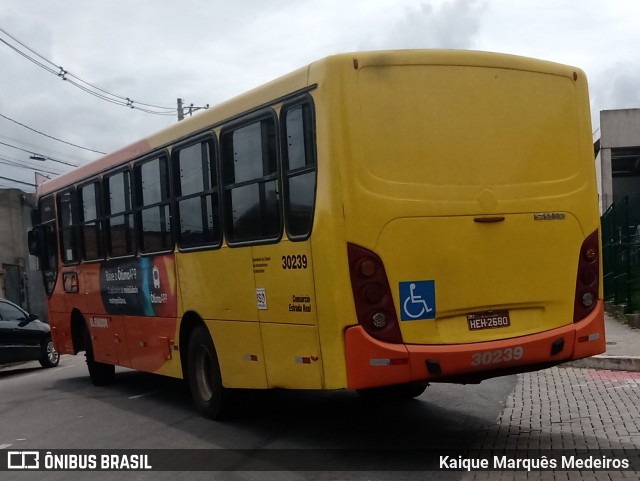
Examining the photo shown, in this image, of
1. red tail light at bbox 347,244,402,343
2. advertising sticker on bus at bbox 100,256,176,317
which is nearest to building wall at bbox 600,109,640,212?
advertising sticker on bus at bbox 100,256,176,317

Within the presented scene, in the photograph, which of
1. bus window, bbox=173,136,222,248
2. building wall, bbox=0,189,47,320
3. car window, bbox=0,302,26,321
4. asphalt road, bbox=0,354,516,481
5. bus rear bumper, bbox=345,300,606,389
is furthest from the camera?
building wall, bbox=0,189,47,320

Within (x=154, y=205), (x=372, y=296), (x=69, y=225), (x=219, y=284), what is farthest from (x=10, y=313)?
(x=372, y=296)

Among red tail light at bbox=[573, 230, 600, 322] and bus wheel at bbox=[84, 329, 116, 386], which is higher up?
red tail light at bbox=[573, 230, 600, 322]

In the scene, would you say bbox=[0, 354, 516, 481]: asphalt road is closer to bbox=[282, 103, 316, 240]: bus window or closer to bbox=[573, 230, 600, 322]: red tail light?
bbox=[573, 230, 600, 322]: red tail light

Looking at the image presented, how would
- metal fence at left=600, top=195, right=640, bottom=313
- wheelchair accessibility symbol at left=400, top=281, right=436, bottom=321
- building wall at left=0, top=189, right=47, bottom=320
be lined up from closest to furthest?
wheelchair accessibility symbol at left=400, top=281, right=436, bottom=321 < metal fence at left=600, top=195, right=640, bottom=313 < building wall at left=0, top=189, right=47, bottom=320

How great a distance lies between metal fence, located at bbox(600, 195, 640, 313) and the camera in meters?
16.2

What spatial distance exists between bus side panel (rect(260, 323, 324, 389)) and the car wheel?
37.3 ft

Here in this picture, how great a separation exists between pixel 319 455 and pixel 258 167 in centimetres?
258

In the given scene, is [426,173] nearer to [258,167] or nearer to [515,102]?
[515,102]

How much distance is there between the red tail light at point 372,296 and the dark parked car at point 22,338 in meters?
11.9

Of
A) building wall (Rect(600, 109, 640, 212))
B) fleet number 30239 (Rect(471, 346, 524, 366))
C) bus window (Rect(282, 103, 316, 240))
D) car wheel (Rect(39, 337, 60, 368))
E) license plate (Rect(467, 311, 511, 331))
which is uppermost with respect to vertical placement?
building wall (Rect(600, 109, 640, 212))

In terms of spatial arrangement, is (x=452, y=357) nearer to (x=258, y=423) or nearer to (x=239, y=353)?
(x=239, y=353)

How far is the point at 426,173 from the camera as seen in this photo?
6.79 metres

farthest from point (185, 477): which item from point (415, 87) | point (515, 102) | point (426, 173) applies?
point (515, 102)
